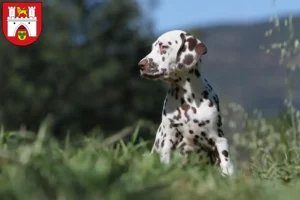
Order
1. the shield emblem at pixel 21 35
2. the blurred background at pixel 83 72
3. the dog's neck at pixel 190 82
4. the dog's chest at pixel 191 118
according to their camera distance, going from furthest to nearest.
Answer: the blurred background at pixel 83 72 → the shield emblem at pixel 21 35 → the dog's neck at pixel 190 82 → the dog's chest at pixel 191 118

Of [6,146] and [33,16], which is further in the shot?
[33,16]

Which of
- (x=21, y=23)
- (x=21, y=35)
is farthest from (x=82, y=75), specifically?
(x=21, y=23)

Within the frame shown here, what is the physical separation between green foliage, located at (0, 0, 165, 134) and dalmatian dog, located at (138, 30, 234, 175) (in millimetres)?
26716

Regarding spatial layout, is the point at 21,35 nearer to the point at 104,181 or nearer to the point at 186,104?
the point at 186,104

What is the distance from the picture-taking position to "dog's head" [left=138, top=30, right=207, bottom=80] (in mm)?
6613

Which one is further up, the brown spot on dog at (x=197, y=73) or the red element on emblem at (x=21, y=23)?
the brown spot on dog at (x=197, y=73)

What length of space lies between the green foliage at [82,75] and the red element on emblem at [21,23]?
20.7m

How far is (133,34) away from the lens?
37.8 metres

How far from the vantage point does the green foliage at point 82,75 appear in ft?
113

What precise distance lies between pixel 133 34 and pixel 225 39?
95.8 metres

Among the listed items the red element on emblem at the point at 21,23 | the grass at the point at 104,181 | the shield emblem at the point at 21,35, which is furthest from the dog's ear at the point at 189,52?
the shield emblem at the point at 21,35

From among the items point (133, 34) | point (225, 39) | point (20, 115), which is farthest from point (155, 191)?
point (225, 39)

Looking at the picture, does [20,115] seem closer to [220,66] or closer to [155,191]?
[155,191]

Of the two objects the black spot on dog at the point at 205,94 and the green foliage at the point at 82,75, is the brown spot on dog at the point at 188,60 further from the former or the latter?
the green foliage at the point at 82,75
